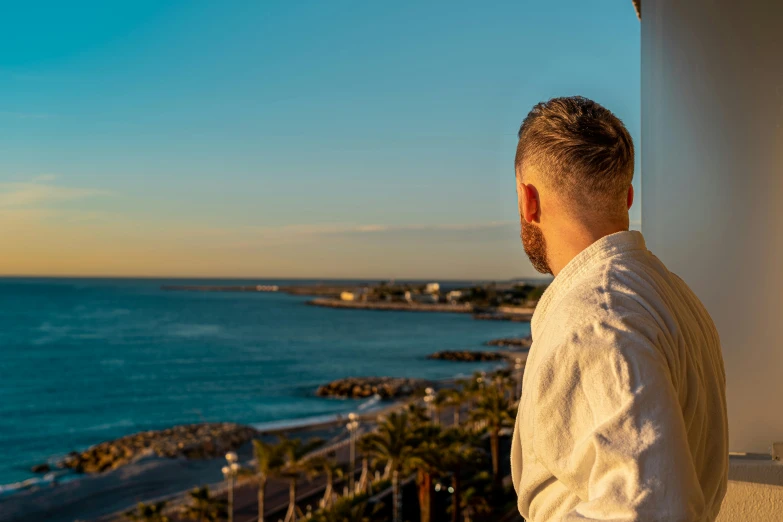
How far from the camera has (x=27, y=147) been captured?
74875mm

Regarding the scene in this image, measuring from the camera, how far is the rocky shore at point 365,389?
46719mm

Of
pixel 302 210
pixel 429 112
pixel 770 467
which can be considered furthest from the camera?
pixel 302 210

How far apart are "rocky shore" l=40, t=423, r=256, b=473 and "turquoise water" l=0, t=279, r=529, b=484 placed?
231 cm

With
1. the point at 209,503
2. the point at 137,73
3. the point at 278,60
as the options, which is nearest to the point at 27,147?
the point at 137,73

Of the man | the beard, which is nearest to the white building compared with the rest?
the man

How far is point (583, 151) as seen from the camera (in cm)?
80

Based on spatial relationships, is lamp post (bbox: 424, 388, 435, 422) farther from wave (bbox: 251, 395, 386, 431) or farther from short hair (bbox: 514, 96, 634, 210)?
short hair (bbox: 514, 96, 634, 210)

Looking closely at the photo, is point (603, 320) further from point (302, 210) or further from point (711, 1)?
point (302, 210)

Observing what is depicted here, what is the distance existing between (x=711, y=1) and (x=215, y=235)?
285 ft

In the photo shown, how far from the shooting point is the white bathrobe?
664mm

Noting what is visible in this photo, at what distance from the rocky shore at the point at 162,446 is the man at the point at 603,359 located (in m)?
34.6

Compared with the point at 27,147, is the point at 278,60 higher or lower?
higher

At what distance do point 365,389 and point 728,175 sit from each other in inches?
1813

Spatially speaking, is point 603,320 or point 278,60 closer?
point 603,320
